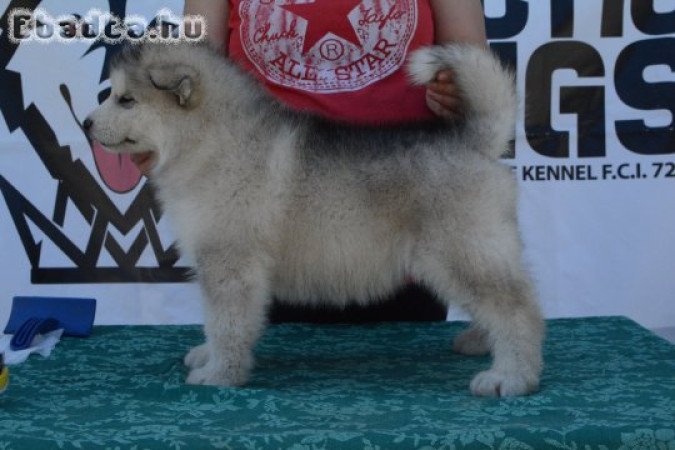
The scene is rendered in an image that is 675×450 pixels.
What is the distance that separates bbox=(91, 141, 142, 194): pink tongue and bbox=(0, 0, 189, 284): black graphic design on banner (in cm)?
5

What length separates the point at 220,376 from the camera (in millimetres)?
2139

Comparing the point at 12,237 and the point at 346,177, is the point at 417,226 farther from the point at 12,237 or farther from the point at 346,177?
the point at 12,237

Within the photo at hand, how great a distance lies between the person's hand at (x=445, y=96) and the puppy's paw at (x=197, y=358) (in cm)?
90

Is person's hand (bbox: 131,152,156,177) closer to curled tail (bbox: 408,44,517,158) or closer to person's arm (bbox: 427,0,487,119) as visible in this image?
curled tail (bbox: 408,44,517,158)

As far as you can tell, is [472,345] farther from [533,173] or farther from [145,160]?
[533,173]

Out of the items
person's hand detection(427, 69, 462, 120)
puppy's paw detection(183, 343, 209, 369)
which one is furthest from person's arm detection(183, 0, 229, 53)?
puppy's paw detection(183, 343, 209, 369)

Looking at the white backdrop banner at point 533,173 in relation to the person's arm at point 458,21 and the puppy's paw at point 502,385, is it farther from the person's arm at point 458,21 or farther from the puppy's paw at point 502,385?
the puppy's paw at point 502,385

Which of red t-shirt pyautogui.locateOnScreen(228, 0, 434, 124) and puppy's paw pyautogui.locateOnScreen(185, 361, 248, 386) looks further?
red t-shirt pyautogui.locateOnScreen(228, 0, 434, 124)

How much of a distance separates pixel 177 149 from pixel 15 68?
2.05m

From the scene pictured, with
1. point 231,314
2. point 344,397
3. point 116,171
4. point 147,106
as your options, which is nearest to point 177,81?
point 147,106

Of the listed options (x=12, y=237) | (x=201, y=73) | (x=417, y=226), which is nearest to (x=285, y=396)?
(x=417, y=226)

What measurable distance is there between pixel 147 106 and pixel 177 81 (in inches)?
3.9

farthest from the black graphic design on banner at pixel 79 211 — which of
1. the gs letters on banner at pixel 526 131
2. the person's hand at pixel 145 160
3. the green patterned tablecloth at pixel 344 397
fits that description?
the person's hand at pixel 145 160

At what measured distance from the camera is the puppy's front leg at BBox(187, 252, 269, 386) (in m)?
2.13
